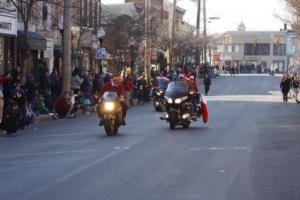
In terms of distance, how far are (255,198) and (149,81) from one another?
33.6 m

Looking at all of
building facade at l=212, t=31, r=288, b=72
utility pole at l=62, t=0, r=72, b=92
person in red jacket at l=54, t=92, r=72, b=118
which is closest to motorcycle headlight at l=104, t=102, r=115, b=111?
person in red jacket at l=54, t=92, r=72, b=118

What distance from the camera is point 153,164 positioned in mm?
13297

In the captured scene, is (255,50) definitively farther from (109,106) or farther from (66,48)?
(109,106)

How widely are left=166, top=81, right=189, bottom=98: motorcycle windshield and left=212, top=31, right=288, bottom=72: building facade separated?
395 feet

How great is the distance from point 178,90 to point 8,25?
1557 cm

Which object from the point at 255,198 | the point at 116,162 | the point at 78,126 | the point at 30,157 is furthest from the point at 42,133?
the point at 255,198

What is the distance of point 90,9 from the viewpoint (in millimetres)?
48469

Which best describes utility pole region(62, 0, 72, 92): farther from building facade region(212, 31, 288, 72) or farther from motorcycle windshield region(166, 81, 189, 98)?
building facade region(212, 31, 288, 72)

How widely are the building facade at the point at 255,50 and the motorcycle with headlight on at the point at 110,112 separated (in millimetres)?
123174

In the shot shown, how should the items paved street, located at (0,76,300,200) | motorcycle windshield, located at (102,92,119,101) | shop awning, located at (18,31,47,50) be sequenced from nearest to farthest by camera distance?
1. paved street, located at (0,76,300,200)
2. motorcycle windshield, located at (102,92,119,101)
3. shop awning, located at (18,31,47,50)

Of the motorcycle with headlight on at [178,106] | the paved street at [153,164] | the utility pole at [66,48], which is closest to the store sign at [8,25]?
the utility pole at [66,48]

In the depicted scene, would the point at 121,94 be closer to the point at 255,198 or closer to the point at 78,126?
the point at 78,126

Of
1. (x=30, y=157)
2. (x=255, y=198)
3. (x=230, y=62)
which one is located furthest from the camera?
(x=230, y=62)

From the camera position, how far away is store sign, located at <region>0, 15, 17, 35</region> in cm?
3422
